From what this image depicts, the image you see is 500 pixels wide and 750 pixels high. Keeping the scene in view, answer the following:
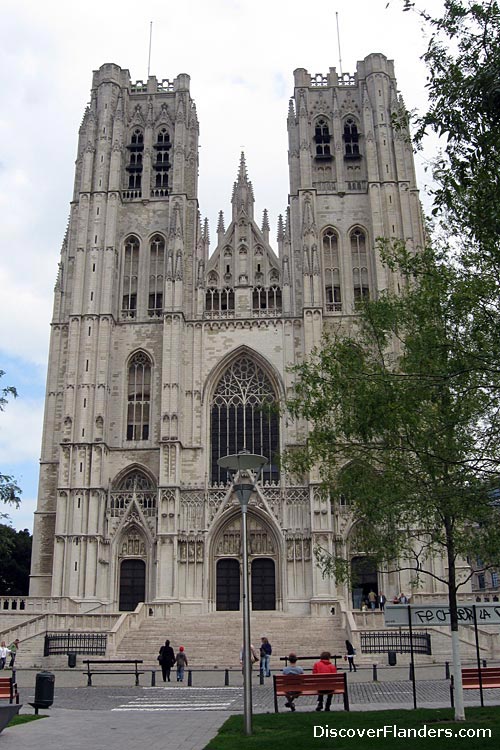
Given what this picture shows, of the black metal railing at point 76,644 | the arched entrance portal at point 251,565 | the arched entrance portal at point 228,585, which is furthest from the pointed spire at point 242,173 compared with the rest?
the black metal railing at point 76,644

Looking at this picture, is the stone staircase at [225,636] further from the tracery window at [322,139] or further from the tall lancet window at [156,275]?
the tracery window at [322,139]

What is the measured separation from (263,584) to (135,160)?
25.0 m

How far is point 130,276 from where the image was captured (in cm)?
4275

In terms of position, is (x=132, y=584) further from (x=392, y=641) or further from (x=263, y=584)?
(x=392, y=641)

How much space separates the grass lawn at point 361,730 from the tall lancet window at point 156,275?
98.8 feet

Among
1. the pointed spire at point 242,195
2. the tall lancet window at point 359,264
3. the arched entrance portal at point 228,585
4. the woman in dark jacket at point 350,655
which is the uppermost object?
the pointed spire at point 242,195

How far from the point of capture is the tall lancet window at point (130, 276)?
138ft

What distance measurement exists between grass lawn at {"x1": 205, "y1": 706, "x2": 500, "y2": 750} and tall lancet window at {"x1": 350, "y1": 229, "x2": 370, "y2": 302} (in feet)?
A: 98.1

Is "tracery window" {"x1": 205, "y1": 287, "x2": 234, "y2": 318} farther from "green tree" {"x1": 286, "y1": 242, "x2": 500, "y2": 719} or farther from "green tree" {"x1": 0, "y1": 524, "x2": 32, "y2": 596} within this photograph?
"green tree" {"x1": 286, "y1": 242, "x2": 500, "y2": 719}

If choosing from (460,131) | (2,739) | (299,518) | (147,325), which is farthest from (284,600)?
(460,131)

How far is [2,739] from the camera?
1142 centimetres

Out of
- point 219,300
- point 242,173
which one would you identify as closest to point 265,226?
point 242,173

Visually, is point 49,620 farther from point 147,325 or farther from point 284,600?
point 147,325

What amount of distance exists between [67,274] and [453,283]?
32.9m
